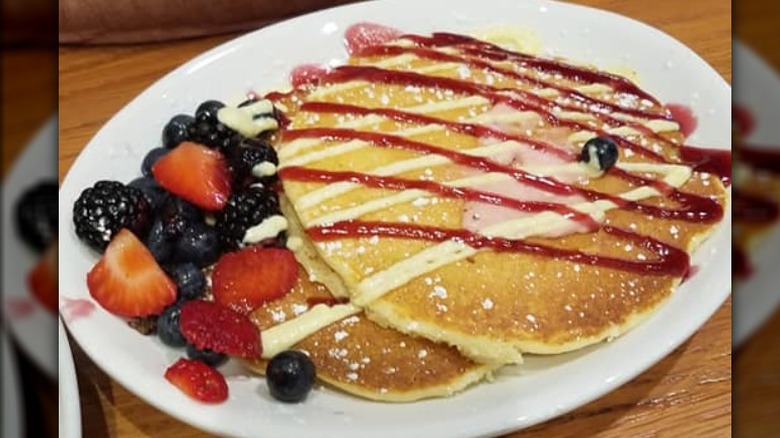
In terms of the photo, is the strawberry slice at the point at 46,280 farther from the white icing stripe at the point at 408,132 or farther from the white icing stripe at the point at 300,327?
the white icing stripe at the point at 408,132

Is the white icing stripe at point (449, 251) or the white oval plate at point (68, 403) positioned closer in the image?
the white oval plate at point (68, 403)

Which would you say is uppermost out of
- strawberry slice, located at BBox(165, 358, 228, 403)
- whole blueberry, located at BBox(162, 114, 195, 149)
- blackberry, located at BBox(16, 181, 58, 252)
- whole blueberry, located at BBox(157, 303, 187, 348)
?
blackberry, located at BBox(16, 181, 58, 252)

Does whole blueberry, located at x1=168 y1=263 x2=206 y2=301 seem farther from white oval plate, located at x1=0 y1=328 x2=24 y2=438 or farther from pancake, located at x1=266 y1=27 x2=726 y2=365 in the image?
white oval plate, located at x1=0 y1=328 x2=24 y2=438

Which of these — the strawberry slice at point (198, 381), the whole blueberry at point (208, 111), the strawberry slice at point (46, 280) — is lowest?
the strawberry slice at point (198, 381)

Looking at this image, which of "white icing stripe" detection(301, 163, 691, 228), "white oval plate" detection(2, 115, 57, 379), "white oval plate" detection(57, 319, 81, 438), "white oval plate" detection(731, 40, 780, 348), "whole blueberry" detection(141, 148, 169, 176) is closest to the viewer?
"white oval plate" detection(2, 115, 57, 379)

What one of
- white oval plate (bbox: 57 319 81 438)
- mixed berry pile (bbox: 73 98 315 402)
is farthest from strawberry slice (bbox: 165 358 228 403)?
white oval plate (bbox: 57 319 81 438)

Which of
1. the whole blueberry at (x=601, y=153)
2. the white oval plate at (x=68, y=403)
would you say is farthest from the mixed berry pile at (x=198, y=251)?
the whole blueberry at (x=601, y=153)

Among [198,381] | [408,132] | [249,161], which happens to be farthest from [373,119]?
[198,381]
